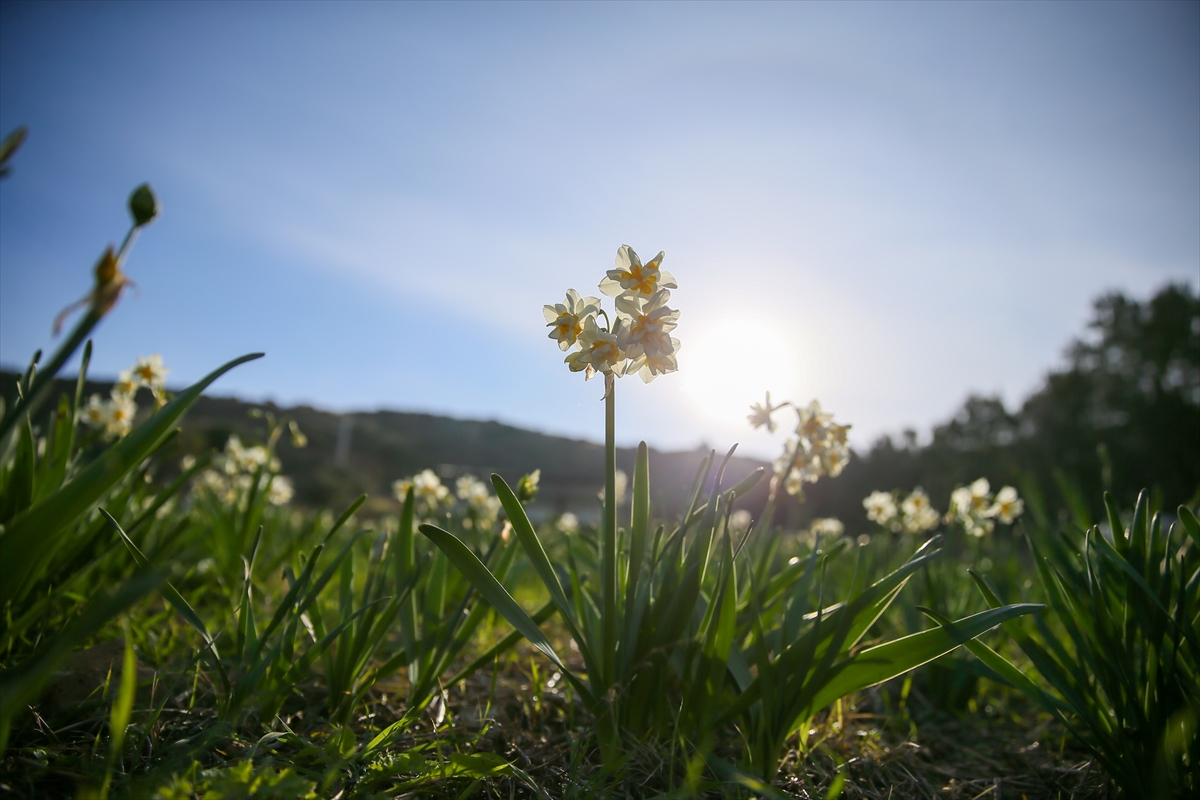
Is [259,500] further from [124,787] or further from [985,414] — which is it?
[985,414]

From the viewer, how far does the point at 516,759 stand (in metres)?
1.57

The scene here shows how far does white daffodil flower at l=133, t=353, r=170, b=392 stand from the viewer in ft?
9.27

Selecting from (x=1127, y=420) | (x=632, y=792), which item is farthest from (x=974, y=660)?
(x=1127, y=420)

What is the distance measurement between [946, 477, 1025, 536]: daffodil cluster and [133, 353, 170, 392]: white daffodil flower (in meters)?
3.83

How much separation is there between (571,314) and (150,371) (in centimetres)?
235

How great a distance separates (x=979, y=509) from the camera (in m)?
3.21

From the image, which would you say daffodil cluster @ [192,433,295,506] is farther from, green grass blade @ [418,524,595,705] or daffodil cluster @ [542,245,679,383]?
daffodil cluster @ [542,245,679,383]

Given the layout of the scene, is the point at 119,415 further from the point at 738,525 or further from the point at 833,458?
the point at 833,458

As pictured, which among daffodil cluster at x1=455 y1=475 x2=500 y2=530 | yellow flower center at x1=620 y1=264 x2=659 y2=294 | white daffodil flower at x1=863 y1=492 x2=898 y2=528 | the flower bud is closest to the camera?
the flower bud

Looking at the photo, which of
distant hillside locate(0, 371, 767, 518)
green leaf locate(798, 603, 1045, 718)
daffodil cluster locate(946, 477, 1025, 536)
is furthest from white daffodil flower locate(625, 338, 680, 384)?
distant hillside locate(0, 371, 767, 518)

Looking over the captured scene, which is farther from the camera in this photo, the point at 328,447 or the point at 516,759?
the point at 328,447

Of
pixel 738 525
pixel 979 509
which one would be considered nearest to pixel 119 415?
pixel 738 525

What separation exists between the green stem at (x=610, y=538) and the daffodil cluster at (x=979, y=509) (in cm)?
214

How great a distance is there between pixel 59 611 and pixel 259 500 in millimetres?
1013
